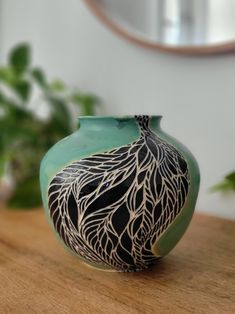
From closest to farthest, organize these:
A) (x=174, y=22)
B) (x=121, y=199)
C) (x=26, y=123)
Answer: (x=121, y=199)
(x=174, y=22)
(x=26, y=123)

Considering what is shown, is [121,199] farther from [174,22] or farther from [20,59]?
[20,59]

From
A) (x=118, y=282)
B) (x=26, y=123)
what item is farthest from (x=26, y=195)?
(x=118, y=282)

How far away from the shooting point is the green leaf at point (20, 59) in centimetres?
93

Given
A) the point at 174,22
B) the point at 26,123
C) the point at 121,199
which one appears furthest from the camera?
the point at 26,123

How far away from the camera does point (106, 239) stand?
0.39 meters

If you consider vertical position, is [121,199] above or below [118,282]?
above

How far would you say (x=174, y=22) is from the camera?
0.72 meters

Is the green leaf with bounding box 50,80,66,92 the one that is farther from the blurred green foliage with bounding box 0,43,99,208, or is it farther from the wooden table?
the wooden table

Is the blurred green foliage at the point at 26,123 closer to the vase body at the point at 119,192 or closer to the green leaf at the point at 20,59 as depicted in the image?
the green leaf at the point at 20,59

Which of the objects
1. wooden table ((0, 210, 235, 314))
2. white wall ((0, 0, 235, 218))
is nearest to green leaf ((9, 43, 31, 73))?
white wall ((0, 0, 235, 218))

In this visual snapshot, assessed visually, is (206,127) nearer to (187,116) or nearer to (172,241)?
(187,116)

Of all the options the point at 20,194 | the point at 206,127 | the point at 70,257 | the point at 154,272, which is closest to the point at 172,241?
the point at 154,272

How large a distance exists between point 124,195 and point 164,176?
0.05m

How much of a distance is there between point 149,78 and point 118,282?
50 cm
